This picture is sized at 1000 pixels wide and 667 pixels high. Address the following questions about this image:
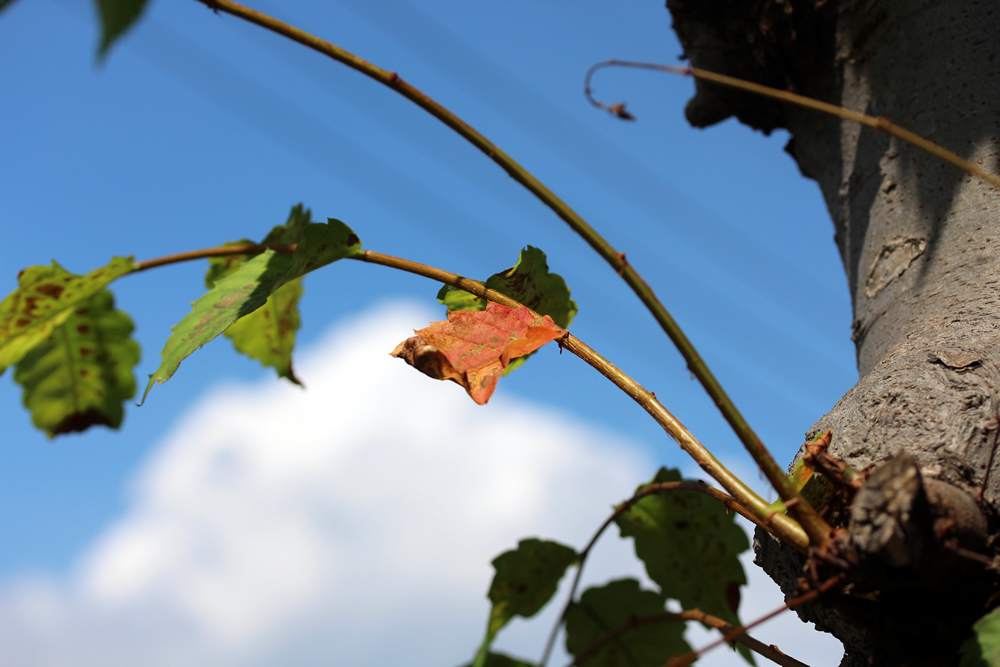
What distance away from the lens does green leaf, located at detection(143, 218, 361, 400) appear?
60 cm

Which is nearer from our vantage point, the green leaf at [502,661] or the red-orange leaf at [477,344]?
the green leaf at [502,661]

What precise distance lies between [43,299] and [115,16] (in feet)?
1.52

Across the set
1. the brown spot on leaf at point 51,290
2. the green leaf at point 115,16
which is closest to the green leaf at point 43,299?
the brown spot on leaf at point 51,290

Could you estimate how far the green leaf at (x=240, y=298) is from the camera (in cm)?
60

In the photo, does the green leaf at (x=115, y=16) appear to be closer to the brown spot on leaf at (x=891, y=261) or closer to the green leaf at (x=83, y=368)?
the green leaf at (x=83, y=368)

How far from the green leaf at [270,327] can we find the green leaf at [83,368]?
24 centimetres

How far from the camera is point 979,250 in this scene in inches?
31.2

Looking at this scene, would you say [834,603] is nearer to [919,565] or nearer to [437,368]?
[919,565]

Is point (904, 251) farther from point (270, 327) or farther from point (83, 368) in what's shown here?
point (83, 368)

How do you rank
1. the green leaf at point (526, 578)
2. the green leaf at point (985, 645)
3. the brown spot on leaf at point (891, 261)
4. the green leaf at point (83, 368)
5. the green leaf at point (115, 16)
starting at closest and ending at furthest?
the green leaf at point (115, 16), the green leaf at point (985, 645), the green leaf at point (526, 578), the green leaf at point (83, 368), the brown spot on leaf at point (891, 261)

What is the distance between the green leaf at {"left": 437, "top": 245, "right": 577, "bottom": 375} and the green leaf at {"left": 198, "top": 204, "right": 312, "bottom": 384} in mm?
292

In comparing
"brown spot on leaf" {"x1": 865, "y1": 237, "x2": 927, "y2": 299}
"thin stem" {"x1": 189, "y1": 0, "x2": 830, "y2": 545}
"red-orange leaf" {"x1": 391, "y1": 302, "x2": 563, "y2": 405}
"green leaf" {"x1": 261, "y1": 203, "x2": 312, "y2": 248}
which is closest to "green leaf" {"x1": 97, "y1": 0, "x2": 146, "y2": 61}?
"thin stem" {"x1": 189, "y1": 0, "x2": 830, "y2": 545}

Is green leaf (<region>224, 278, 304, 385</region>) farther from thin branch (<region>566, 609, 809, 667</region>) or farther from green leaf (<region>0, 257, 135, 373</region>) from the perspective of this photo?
thin branch (<region>566, 609, 809, 667</region>)

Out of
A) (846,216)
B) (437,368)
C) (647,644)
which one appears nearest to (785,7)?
(846,216)
